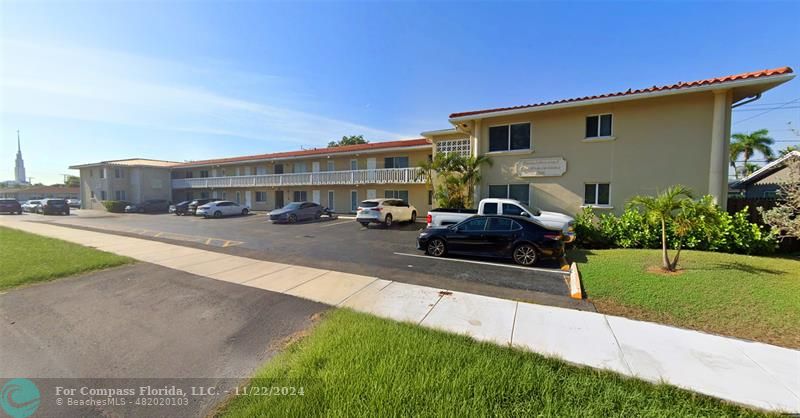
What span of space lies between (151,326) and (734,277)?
38.0 feet

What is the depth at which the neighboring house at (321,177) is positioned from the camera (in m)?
22.5

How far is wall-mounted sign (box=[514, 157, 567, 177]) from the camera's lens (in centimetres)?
1266

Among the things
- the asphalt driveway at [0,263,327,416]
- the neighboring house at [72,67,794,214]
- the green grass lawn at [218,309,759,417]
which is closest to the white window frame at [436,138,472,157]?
the neighboring house at [72,67,794,214]

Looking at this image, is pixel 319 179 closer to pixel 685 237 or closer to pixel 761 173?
pixel 685 237

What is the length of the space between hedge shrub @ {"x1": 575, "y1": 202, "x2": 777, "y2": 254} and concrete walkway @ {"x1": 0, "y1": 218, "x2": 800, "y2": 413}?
5.28 m

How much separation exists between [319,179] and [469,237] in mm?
19857

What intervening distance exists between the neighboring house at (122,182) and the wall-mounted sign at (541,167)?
43078 mm

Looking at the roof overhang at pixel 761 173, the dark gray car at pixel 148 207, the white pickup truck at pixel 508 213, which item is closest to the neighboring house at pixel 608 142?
the white pickup truck at pixel 508 213

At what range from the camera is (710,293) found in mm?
5492

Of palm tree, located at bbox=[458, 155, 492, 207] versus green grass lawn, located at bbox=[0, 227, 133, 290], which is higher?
palm tree, located at bbox=[458, 155, 492, 207]

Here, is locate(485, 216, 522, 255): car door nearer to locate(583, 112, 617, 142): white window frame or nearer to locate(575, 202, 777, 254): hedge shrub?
locate(575, 202, 777, 254): hedge shrub

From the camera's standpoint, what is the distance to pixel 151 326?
4559 mm

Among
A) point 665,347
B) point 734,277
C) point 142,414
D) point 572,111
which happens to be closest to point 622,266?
point 734,277

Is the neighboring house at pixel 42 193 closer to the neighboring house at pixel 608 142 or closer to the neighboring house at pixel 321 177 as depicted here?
the neighboring house at pixel 321 177
